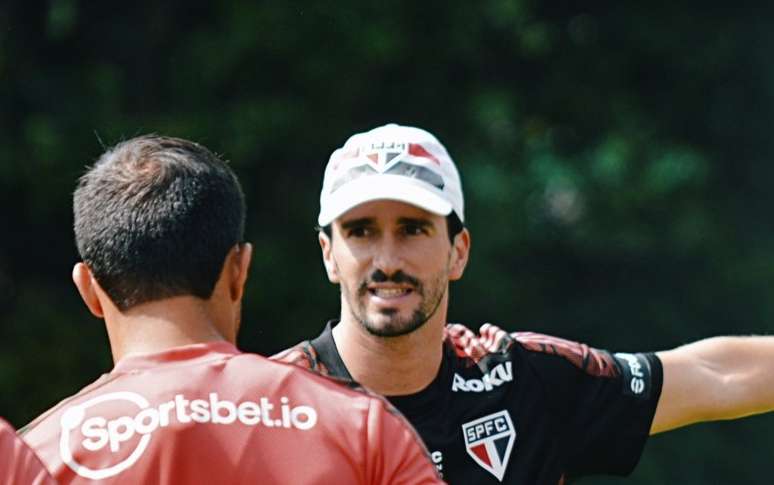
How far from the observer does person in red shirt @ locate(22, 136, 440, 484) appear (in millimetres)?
2617

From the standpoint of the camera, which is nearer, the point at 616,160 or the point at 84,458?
the point at 84,458

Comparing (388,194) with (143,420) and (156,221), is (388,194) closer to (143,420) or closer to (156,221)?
(156,221)

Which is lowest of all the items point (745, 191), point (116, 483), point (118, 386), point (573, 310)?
point (116, 483)

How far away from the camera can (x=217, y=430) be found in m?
2.62

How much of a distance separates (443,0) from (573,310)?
258cm

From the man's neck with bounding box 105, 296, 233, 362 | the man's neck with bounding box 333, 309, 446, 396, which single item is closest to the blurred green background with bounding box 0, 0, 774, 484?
the man's neck with bounding box 333, 309, 446, 396

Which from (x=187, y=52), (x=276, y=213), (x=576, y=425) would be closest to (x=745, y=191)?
(x=276, y=213)

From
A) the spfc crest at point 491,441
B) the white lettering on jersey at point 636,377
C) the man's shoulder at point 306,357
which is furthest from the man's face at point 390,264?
the white lettering on jersey at point 636,377

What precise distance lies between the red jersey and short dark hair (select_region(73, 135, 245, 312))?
5.2 inches

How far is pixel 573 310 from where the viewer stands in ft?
38.4

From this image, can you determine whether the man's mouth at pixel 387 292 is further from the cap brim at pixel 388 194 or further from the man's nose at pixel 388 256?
the cap brim at pixel 388 194

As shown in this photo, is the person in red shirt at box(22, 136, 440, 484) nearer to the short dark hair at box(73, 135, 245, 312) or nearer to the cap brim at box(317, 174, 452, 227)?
the short dark hair at box(73, 135, 245, 312)

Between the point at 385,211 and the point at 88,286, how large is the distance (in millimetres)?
1402

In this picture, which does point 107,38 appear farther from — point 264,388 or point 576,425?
point 264,388
